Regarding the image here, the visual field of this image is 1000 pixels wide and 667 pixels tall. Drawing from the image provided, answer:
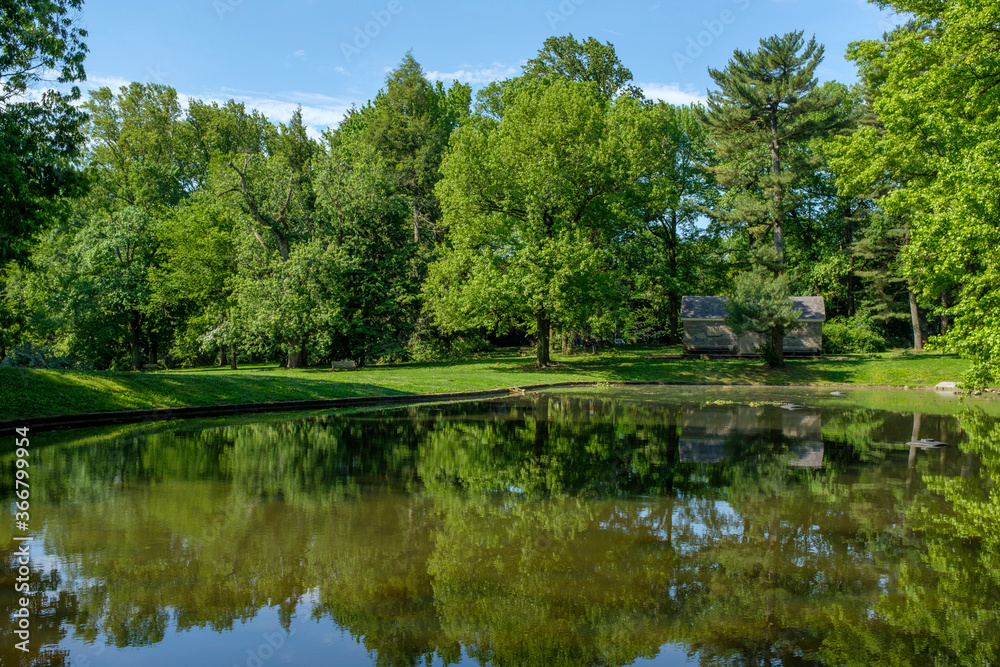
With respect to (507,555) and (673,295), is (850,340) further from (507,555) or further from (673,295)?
(507,555)

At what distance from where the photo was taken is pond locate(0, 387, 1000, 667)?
187 inches

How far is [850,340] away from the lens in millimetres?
44844

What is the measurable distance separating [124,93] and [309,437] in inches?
2172

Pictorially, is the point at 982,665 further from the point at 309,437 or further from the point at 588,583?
the point at 309,437

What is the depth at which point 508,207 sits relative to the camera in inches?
1448

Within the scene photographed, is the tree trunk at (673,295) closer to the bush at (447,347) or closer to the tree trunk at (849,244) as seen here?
the tree trunk at (849,244)

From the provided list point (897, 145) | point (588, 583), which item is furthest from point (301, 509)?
point (897, 145)

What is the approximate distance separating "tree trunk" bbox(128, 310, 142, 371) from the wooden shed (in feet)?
118

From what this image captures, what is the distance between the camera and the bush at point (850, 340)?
44312mm

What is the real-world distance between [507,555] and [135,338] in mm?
41393

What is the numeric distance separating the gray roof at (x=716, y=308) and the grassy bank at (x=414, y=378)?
4.52 m

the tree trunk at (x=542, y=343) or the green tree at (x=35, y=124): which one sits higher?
the green tree at (x=35, y=124)

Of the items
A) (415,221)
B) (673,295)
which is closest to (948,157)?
(673,295)
